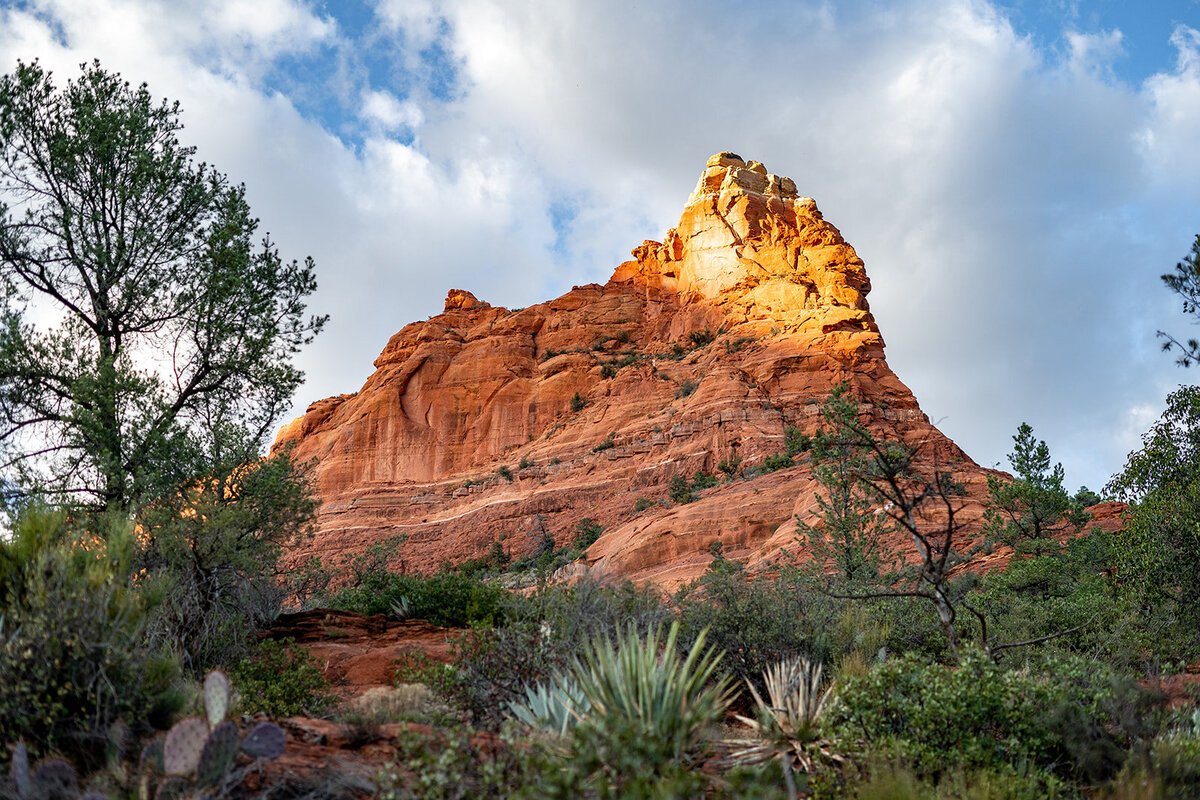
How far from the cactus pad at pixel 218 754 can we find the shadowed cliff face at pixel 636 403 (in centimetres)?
2392

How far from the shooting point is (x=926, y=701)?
6.72 meters

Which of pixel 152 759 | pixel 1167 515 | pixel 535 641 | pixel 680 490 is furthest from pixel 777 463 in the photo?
pixel 152 759

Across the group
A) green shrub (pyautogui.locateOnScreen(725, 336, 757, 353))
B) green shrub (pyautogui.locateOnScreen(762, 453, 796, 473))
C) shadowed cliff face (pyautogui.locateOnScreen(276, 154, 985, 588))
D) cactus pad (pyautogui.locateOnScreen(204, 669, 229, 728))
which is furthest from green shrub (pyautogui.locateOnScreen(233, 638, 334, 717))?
green shrub (pyautogui.locateOnScreen(725, 336, 757, 353))

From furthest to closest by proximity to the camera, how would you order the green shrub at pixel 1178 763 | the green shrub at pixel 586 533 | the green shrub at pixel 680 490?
the green shrub at pixel 586 533
the green shrub at pixel 680 490
the green shrub at pixel 1178 763

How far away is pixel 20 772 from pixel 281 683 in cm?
458

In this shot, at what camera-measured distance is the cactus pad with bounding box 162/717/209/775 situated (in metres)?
4.58

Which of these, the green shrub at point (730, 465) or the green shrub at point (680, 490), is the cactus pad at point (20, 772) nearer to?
the green shrub at point (680, 490)

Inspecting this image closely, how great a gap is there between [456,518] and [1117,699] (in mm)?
45086

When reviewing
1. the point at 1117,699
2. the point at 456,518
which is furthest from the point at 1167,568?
the point at 456,518

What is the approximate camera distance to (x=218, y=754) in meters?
4.67

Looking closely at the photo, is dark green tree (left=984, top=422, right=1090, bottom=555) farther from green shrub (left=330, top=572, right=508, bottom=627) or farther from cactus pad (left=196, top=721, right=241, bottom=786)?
cactus pad (left=196, top=721, right=241, bottom=786)

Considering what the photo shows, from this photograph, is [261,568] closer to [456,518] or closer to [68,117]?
[68,117]

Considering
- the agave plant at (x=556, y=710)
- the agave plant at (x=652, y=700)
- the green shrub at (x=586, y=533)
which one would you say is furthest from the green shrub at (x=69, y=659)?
the green shrub at (x=586, y=533)

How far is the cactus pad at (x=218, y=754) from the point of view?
458 cm
